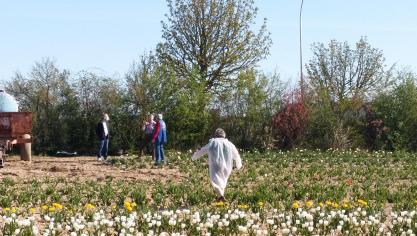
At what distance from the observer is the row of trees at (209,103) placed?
27.2m

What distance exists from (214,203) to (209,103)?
60.7 ft

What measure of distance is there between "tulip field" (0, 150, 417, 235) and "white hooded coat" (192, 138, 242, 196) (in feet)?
0.85

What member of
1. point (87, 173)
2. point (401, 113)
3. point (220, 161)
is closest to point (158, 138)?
point (87, 173)

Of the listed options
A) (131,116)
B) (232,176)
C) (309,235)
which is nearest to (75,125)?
(131,116)

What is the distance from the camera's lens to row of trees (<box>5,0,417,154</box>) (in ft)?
89.1

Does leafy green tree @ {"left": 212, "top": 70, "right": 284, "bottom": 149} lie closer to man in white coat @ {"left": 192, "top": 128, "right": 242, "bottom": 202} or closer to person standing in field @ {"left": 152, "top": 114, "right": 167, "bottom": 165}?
person standing in field @ {"left": 152, "top": 114, "right": 167, "bottom": 165}

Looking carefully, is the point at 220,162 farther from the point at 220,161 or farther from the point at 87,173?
the point at 87,173

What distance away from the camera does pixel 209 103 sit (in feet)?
94.8

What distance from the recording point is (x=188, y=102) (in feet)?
89.9

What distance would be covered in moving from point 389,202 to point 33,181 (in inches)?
295

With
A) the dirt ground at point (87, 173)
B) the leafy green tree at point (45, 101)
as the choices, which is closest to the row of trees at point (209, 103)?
the leafy green tree at point (45, 101)

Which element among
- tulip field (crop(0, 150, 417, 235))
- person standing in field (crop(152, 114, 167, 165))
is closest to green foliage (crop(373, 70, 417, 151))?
tulip field (crop(0, 150, 417, 235))

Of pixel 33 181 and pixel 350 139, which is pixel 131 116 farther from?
pixel 33 181

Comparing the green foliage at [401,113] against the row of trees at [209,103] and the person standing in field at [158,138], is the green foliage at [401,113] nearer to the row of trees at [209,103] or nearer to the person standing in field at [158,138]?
the row of trees at [209,103]
